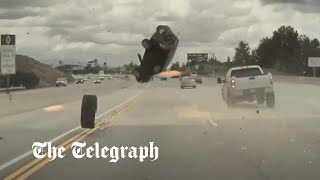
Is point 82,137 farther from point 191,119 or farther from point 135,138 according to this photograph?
point 191,119

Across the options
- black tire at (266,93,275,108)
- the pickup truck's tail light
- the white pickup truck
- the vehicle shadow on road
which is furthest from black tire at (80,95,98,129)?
the vehicle shadow on road

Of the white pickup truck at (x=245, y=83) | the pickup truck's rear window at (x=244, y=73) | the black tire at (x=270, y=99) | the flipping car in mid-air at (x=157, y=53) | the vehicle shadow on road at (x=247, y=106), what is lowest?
the vehicle shadow on road at (x=247, y=106)

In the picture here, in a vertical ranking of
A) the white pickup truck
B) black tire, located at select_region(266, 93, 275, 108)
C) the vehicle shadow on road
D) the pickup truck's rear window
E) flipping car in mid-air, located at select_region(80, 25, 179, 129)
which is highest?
flipping car in mid-air, located at select_region(80, 25, 179, 129)

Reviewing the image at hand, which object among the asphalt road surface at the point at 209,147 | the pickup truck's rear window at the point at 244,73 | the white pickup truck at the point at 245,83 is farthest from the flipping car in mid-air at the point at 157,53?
the pickup truck's rear window at the point at 244,73

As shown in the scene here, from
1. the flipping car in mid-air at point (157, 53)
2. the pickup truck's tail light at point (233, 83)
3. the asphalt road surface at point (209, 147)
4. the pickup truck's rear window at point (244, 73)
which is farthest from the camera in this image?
the pickup truck's rear window at point (244, 73)

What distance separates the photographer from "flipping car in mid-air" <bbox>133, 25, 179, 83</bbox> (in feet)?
25.3

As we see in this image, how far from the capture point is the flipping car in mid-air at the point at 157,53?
7727 mm

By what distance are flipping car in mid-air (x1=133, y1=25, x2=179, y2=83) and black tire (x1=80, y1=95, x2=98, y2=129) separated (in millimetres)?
3763

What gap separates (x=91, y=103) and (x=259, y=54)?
358 cm

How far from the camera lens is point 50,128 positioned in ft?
73.6

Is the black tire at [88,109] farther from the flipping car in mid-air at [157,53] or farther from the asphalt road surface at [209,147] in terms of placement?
the flipping car in mid-air at [157,53]

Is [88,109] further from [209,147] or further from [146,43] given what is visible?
[146,43]

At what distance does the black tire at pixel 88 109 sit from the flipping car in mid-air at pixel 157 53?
3763mm

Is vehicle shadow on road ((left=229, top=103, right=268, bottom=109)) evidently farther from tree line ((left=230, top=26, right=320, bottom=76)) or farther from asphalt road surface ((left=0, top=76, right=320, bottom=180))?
tree line ((left=230, top=26, right=320, bottom=76))
